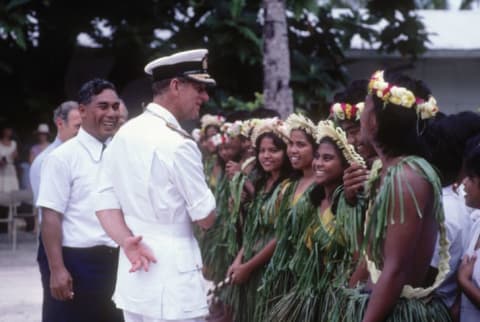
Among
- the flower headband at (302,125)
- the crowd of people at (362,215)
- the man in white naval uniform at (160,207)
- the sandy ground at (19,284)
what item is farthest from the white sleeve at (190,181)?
the sandy ground at (19,284)

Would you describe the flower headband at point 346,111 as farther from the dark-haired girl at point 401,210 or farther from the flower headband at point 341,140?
the dark-haired girl at point 401,210

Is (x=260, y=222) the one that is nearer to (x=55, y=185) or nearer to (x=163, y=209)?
(x=55, y=185)

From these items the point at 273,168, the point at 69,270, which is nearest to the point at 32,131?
the point at 273,168

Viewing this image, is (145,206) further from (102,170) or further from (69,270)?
(69,270)

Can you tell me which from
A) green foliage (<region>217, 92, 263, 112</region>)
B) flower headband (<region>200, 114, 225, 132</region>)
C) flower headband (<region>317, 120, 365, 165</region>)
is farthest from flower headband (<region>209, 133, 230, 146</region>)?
flower headband (<region>317, 120, 365, 165</region>)

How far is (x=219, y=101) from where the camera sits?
541 inches

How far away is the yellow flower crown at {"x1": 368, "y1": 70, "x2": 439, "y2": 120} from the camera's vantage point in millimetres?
3586

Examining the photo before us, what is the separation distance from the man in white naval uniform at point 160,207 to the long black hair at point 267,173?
2429 millimetres

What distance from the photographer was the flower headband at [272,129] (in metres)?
6.71

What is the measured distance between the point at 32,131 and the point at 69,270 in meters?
11.3

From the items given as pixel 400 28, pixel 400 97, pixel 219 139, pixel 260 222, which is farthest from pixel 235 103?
pixel 400 97

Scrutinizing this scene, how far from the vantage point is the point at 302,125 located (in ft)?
19.8

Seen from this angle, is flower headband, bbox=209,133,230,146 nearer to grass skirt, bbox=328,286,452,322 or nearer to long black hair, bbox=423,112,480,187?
long black hair, bbox=423,112,480,187

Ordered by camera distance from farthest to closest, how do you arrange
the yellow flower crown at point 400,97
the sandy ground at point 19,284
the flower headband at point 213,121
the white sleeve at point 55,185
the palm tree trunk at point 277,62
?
the palm tree trunk at point 277,62 < the flower headband at point 213,121 < the sandy ground at point 19,284 < the white sleeve at point 55,185 < the yellow flower crown at point 400,97
